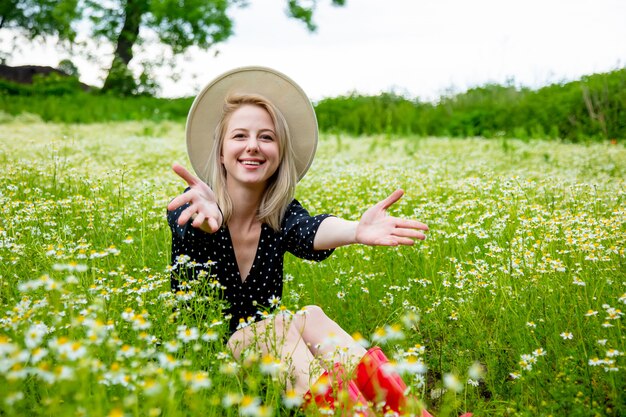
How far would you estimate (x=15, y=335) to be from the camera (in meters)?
2.54

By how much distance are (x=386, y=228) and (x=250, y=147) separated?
3.57 ft

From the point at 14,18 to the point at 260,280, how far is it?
3564 cm

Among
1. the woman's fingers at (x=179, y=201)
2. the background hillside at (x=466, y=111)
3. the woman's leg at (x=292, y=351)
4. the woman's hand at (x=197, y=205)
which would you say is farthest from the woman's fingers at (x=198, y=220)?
the background hillside at (x=466, y=111)

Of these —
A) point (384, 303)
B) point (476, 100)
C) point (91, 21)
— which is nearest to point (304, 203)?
point (384, 303)

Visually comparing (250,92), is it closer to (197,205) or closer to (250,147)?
(250,147)

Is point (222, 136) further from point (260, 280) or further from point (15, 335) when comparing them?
point (15, 335)

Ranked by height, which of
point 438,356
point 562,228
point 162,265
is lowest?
point 438,356

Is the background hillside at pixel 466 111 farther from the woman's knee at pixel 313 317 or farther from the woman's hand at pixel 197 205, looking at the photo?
the woman's hand at pixel 197 205

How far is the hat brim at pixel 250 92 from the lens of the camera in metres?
3.96

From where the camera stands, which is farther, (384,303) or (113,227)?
(113,227)

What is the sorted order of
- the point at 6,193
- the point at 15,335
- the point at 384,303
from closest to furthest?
the point at 15,335 → the point at 384,303 → the point at 6,193

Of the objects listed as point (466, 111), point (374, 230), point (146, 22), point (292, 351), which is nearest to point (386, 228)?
point (374, 230)

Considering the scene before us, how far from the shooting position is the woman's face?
12.0ft

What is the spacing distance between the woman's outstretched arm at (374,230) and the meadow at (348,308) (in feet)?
1.23
